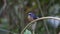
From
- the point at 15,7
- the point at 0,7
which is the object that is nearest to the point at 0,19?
the point at 0,7

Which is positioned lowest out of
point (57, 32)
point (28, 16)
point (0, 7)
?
point (57, 32)

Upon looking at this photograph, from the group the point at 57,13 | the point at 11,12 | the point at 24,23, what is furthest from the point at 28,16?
the point at 57,13

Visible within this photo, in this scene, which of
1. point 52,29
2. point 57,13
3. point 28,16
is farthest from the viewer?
point 57,13

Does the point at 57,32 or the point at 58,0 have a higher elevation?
the point at 58,0

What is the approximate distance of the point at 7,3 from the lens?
154 cm

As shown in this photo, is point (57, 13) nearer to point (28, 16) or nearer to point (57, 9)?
point (57, 9)

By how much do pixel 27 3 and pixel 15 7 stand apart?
230mm

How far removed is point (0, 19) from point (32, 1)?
1.14ft

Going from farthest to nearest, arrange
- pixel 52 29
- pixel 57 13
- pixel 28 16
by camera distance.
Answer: pixel 57 13, pixel 52 29, pixel 28 16

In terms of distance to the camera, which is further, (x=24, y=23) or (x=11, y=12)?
(x=11, y=12)

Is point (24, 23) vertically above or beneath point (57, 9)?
beneath

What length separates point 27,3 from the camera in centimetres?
178

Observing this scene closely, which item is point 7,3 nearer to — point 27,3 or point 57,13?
point 27,3

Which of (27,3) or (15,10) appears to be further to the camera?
(27,3)
